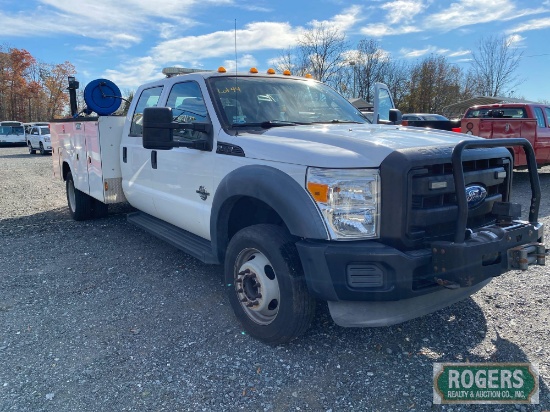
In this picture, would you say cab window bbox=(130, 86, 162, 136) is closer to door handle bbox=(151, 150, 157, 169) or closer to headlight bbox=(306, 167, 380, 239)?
door handle bbox=(151, 150, 157, 169)

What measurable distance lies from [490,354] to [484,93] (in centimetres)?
4329

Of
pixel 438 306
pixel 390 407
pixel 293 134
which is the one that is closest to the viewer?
pixel 390 407

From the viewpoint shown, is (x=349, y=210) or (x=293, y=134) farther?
(x=293, y=134)

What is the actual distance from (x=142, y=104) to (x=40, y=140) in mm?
23201

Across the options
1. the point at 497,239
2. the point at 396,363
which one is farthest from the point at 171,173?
the point at 497,239

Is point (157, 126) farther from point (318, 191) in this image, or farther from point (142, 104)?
point (142, 104)

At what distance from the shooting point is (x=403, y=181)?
2607 millimetres

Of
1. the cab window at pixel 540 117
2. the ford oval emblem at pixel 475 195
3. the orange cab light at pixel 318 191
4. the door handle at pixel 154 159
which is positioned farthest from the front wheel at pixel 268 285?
the cab window at pixel 540 117

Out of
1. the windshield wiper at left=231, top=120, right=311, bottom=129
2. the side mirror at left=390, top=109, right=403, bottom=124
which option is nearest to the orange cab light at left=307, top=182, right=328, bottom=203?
the windshield wiper at left=231, top=120, right=311, bottom=129

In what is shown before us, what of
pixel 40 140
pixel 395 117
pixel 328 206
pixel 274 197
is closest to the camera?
pixel 328 206

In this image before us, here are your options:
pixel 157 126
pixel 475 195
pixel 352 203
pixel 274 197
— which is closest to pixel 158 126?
pixel 157 126

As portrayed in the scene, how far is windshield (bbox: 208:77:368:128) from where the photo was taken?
12.6ft

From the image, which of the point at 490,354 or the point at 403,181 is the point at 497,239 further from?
the point at 490,354

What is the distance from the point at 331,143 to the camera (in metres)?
3.02
